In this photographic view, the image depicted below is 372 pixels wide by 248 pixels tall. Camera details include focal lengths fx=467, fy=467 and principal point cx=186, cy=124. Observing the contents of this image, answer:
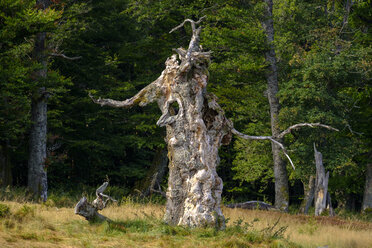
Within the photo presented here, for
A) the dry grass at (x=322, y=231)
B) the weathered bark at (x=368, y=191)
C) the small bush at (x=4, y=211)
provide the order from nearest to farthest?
the small bush at (x=4, y=211) < the dry grass at (x=322, y=231) < the weathered bark at (x=368, y=191)

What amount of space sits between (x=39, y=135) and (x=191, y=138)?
36.6 feet

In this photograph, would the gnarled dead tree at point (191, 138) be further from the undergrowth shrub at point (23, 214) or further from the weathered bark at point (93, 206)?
the undergrowth shrub at point (23, 214)

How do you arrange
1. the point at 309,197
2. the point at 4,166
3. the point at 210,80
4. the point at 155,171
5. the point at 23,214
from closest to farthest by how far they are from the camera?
1. the point at 23,214
2. the point at 4,166
3. the point at 210,80
4. the point at 309,197
5. the point at 155,171

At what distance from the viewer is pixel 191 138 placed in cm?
1051

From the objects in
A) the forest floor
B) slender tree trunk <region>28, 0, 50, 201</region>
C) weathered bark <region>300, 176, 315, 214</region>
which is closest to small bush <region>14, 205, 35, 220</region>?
the forest floor

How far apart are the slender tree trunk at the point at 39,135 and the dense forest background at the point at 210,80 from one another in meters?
0.27

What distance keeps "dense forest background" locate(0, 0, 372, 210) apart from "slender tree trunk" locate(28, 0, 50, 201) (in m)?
0.27

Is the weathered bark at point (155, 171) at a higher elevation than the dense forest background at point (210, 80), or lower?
lower

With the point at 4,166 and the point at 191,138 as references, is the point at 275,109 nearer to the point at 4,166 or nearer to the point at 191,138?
the point at 4,166

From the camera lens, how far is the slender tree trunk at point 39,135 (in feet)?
64.3

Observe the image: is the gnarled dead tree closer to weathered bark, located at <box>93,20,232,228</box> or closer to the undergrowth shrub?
weathered bark, located at <box>93,20,232,228</box>

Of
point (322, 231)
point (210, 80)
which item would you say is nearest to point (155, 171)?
point (210, 80)

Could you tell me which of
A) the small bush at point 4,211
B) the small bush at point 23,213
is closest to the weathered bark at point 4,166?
the small bush at point 23,213

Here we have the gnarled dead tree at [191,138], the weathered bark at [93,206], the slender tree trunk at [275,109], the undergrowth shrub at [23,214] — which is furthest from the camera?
the slender tree trunk at [275,109]
